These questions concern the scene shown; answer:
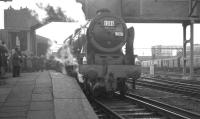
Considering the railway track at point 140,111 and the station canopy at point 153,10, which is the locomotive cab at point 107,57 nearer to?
the railway track at point 140,111

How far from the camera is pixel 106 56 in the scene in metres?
12.3

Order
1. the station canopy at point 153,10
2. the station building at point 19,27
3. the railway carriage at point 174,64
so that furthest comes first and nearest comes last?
1. the railway carriage at point 174,64
2. the station building at point 19,27
3. the station canopy at point 153,10

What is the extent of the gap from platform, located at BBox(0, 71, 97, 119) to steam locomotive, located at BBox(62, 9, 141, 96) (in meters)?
1.50

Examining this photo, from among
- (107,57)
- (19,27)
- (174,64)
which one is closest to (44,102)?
(107,57)

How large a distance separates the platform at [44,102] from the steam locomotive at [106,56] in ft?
4.91

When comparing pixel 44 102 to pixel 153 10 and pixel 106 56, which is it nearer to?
pixel 106 56

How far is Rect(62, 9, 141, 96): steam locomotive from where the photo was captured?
11.4 meters

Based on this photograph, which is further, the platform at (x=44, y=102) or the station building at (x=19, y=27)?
the station building at (x=19, y=27)

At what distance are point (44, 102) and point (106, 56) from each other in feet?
15.7

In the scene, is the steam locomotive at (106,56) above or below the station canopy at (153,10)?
below

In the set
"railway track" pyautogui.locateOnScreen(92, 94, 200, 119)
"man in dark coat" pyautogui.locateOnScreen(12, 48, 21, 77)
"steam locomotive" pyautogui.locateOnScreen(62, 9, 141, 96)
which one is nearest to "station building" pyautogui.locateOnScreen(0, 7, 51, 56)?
"man in dark coat" pyautogui.locateOnScreen(12, 48, 21, 77)

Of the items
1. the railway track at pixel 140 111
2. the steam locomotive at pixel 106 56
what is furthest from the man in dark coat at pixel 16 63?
the railway track at pixel 140 111

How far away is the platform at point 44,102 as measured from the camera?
22.9 ft

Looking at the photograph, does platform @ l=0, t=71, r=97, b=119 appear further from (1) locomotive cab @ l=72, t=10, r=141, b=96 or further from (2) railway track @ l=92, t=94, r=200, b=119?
(1) locomotive cab @ l=72, t=10, r=141, b=96
